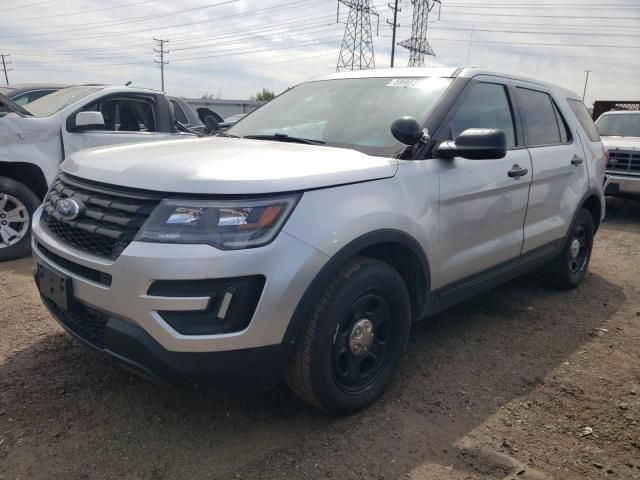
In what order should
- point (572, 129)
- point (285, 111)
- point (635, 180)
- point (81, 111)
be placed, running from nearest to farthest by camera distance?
point (285, 111) → point (572, 129) → point (81, 111) → point (635, 180)

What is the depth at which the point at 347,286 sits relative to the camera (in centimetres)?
243

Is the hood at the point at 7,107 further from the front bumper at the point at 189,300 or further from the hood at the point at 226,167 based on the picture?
the front bumper at the point at 189,300

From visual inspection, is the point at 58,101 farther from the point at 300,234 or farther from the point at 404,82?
the point at 300,234

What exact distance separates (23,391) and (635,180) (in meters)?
9.22

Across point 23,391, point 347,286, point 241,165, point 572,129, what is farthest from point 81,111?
point 572,129

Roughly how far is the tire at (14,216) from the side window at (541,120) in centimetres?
447

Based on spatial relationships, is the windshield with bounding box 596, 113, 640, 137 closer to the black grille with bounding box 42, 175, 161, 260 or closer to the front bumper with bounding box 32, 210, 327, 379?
the front bumper with bounding box 32, 210, 327, 379

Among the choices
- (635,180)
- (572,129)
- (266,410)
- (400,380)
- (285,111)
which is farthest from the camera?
(635,180)

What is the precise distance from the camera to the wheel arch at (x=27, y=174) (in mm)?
5199

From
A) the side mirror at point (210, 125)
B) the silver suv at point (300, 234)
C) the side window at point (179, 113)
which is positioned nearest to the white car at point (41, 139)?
the side window at point (179, 113)

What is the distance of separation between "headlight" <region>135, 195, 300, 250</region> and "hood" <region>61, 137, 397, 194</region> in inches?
2.2

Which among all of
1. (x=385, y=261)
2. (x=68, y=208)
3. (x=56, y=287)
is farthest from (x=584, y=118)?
(x=56, y=287)

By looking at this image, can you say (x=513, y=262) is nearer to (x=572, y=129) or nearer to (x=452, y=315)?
(x=452, y=315)

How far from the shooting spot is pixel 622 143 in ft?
30.5
